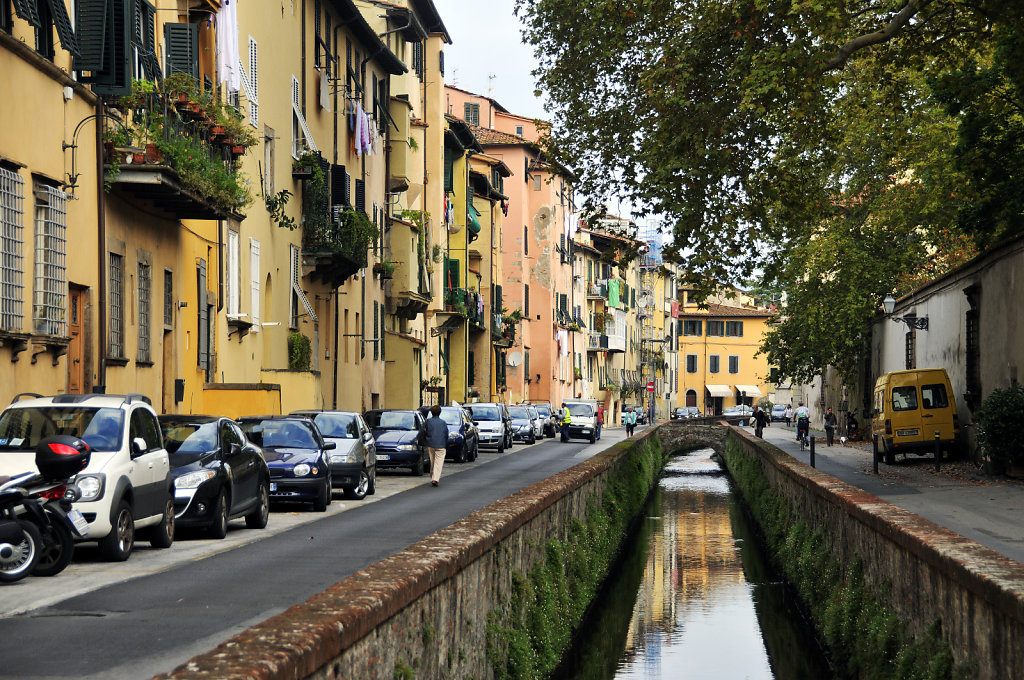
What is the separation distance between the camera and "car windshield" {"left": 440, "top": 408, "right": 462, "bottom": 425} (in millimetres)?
40500

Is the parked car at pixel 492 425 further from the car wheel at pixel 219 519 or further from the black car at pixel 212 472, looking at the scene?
the car wheel at pixel 219 519

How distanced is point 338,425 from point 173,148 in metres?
6.64

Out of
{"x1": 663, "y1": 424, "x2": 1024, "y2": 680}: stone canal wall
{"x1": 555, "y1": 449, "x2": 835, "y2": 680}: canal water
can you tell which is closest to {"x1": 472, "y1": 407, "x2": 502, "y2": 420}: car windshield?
{"x1": 555, "y1": 449, "x2": 835, "y2": 680}: canal water

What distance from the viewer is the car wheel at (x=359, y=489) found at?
2484cm

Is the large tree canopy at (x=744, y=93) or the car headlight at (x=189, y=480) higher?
the large tree canopy at (x=744, y=93)

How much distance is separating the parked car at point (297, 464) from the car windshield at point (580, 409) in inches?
1621

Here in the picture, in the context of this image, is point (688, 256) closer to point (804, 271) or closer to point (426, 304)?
point (804, 271)

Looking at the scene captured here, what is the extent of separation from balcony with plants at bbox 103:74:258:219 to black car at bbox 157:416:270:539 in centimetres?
473

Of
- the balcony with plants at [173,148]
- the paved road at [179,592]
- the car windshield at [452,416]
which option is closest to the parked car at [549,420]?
the car windshield at [452,416]

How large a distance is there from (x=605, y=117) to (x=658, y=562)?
30.2 ft

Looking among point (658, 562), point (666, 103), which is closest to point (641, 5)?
point (666, 103)

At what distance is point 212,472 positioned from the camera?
16922mm

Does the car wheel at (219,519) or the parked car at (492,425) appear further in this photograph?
the parked car at (492,425)

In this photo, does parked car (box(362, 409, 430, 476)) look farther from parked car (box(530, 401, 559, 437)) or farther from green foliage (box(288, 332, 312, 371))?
parked car (box(530, 401, 559, 437))
